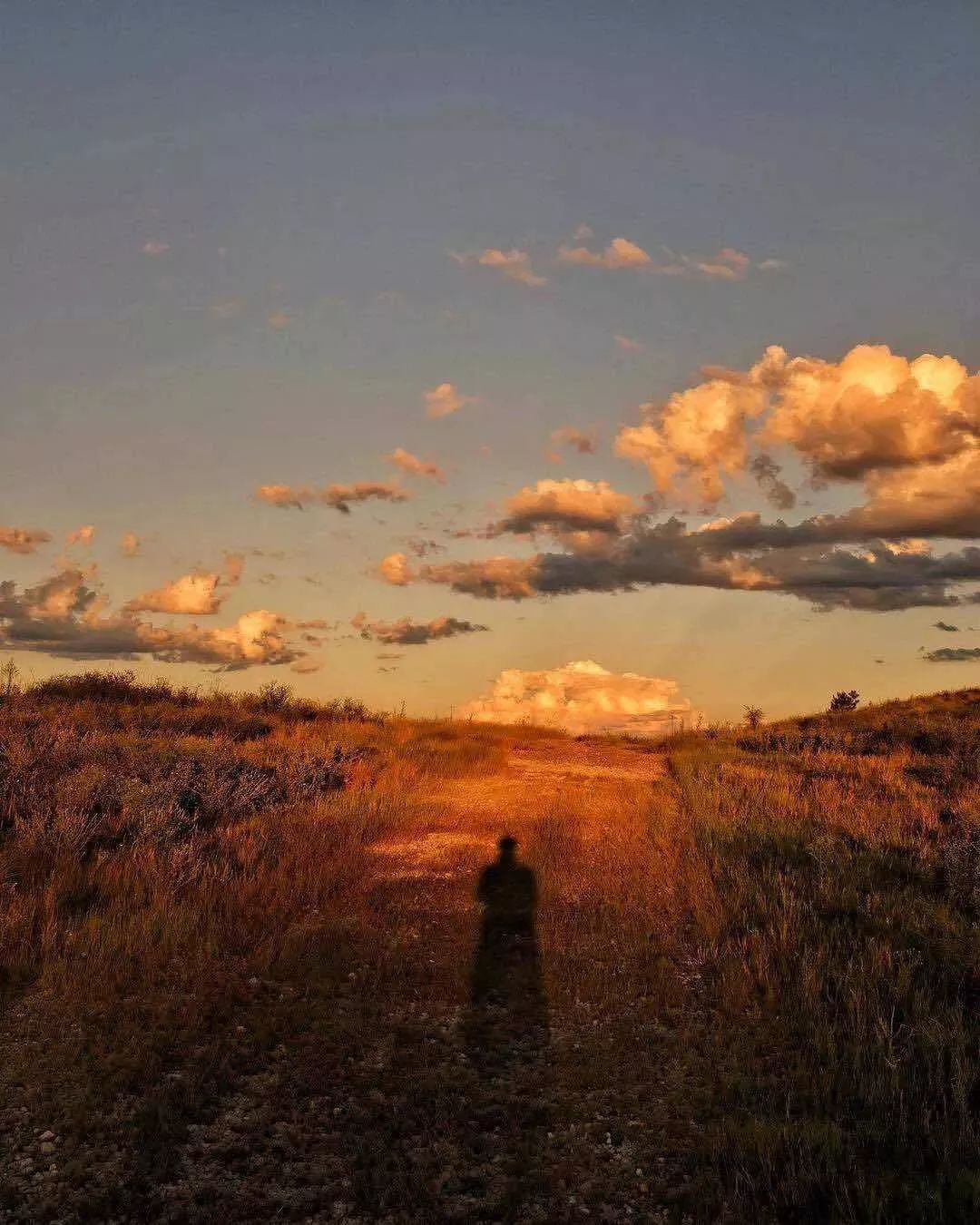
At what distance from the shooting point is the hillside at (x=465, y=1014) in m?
4.46

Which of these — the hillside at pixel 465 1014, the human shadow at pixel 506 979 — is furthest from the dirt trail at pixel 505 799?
the human shadow at pixel 506 979

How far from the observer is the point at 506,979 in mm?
7297

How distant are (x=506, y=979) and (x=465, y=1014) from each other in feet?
2.66

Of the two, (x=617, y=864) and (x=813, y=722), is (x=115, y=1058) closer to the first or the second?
(x=617, y=864)

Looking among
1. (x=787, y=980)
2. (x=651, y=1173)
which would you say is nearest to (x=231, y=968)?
(x=651, y=1173)

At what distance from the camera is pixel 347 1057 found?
5.80m

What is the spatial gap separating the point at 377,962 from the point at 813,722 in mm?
28800

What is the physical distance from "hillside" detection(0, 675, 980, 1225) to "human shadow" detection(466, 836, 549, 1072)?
4 cm

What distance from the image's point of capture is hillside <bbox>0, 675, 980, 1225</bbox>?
446 centimetres

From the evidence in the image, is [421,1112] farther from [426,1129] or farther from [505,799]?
[505,799]

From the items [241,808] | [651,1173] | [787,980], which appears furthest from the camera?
[241,808]

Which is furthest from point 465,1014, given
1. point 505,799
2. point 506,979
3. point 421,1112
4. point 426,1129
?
point 505,799

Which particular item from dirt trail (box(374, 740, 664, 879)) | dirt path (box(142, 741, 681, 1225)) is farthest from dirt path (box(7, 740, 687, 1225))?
dirt trail (box(374, 740, 664, 879))

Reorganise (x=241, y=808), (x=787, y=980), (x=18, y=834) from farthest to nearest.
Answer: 1. (x=241, y=808)
2. (x=18, y=834)
3. (x=787, y=980)
